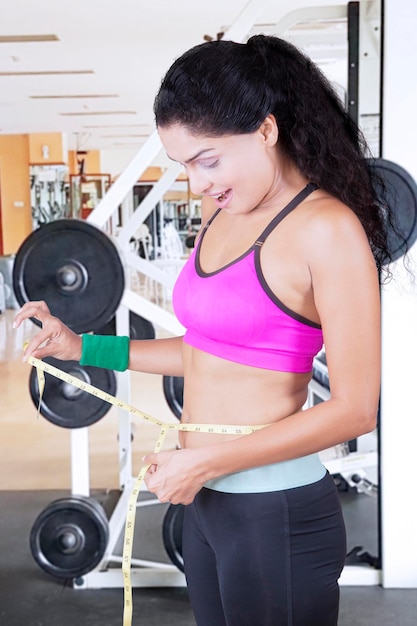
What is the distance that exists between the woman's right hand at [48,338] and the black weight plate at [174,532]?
148cm

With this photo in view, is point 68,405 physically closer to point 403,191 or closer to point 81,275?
point 81,275

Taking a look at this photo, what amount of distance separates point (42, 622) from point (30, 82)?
25.2 ft

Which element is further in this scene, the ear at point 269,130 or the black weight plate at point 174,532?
the black weight plate at point 174,532

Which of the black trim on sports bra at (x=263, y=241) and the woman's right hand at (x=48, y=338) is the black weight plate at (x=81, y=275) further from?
the black trim on sports bra at (x=263, y=241)

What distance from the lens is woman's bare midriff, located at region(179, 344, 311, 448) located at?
3.85 ft

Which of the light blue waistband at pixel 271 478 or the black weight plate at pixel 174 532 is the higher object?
the light blue waistband at pixel 271 478

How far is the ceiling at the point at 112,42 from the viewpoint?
17.8 feet

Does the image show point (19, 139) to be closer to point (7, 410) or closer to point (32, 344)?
point (7, 410)

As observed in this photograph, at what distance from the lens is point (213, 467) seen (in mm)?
1062

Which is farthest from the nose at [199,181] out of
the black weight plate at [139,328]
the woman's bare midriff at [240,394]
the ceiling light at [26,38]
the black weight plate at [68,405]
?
the ceiling light at [26,38]

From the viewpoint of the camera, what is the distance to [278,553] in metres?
1.16

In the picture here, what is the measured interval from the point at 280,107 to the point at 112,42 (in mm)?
Answer: 6230

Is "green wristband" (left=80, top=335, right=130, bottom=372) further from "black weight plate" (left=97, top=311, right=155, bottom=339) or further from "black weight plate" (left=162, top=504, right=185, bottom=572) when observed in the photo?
"black weight plate" (left=97, top=311, right=155, bottom=339)

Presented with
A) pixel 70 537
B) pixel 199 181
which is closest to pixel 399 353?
pixel 70 537
